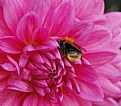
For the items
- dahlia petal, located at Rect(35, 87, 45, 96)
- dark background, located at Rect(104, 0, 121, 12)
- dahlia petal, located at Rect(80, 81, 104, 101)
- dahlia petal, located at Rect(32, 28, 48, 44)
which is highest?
dahlia petal, located at Rect(32, 28, 48, 44)

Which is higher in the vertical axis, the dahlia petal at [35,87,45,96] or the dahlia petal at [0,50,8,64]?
the dahlia petal at [0,50,8,64]

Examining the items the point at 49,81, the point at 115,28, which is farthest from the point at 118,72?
the point at 49,81

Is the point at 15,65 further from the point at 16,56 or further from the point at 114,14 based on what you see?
the point at 114,14

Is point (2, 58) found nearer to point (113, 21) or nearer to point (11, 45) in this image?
point (11, 45)

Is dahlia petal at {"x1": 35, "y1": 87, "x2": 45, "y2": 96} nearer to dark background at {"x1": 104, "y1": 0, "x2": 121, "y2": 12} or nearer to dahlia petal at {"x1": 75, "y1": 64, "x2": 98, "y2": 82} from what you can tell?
dahlia petal at {"x1": 75, "y1": 64, "x2": 98, "y2": 82}

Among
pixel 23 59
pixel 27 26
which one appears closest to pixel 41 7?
pixel 27 26

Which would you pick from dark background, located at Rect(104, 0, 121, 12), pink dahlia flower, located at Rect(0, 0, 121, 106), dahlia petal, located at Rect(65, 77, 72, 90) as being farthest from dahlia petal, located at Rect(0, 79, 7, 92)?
dark background, located at Rect(104, 0, 121, 12)
